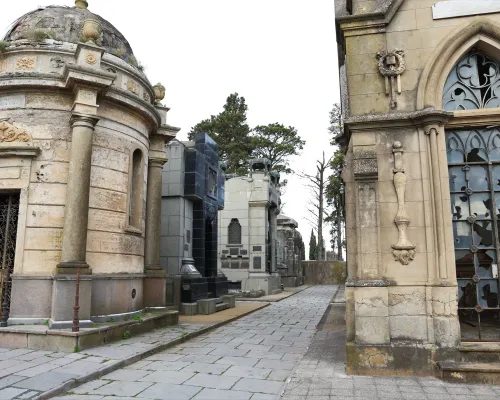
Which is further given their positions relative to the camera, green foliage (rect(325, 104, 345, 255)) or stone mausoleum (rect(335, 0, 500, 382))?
green foliage (rect(325, 104, 345, 255))

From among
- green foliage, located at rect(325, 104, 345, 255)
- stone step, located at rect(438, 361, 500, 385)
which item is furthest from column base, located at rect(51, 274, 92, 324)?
green foliage, located at rect(325, 104, 345, 255)

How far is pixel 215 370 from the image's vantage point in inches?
237

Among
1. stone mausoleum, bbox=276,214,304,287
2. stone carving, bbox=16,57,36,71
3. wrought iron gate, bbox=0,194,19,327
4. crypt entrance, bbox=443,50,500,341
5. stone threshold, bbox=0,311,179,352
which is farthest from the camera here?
stone mausoleum, bbox=276,214,304,287

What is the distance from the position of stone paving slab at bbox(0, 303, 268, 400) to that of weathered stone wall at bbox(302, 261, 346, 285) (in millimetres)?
27617

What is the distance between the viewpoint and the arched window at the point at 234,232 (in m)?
22.1

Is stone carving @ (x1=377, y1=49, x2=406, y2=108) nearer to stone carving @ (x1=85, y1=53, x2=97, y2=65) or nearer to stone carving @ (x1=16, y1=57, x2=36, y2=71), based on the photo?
stone carving @ (x1=85, y1=53, x2=97, y2=65)

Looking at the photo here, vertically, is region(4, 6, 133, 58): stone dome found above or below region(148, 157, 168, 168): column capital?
above

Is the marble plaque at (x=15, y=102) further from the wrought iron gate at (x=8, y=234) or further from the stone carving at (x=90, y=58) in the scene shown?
the wrought iron gate at (x=8, y=234)

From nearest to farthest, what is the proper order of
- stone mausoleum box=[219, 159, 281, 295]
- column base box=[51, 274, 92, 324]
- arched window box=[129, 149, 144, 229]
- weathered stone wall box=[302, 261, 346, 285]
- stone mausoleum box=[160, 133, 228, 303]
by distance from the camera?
1. column base box=[51, 274, 92, 324]
2. arched window box=[129, 149, 144, 229]
3. stone mausoleum box=[160, 133, 228, 303]
4. stone mausoleum box=[219, 159, 281, 295]
5. weathered stone wall box=[302, 261, 346, 285]

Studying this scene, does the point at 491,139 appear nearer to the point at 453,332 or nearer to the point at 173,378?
the point at 453,332

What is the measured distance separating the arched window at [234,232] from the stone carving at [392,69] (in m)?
16.5

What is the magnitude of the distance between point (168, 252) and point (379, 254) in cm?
815

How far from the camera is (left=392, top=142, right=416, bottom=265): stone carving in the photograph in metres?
5.79

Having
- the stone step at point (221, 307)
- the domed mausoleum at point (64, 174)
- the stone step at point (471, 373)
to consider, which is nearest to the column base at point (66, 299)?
the domed mausoleum at point (64, 174)
